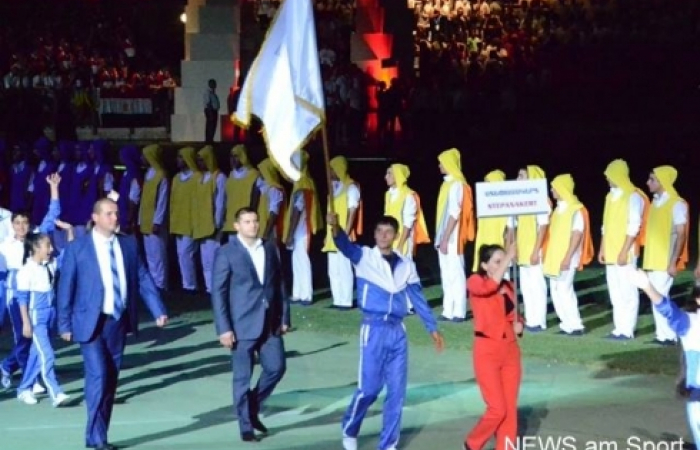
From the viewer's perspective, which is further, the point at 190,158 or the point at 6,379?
the point at 190,158

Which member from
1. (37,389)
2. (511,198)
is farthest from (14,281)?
(511,198)

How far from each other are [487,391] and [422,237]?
25.6ft

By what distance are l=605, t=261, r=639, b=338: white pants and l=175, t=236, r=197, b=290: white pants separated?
20.2ft

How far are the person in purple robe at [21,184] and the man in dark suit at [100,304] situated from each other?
10.6m

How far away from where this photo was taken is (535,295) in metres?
18.4

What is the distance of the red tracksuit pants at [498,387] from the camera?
1165 centimetres

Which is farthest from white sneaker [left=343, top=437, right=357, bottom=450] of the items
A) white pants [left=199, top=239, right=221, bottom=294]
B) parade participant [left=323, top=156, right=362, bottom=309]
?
white pants [left=199, top=239, right=221, bottom=294]

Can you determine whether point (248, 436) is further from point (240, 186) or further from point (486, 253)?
point (240, 186)

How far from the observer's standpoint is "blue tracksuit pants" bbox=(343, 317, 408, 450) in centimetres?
1206

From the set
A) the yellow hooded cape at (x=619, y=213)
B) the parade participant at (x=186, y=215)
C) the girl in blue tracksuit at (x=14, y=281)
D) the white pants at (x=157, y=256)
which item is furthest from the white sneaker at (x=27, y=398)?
the white pants at (x=157, y=256)

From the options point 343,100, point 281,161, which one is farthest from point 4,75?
point 281,161

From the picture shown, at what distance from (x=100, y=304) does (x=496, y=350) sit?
300 cm

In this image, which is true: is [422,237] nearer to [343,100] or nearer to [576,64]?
[343,100]

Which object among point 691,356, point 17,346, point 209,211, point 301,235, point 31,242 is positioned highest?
point 31,242
